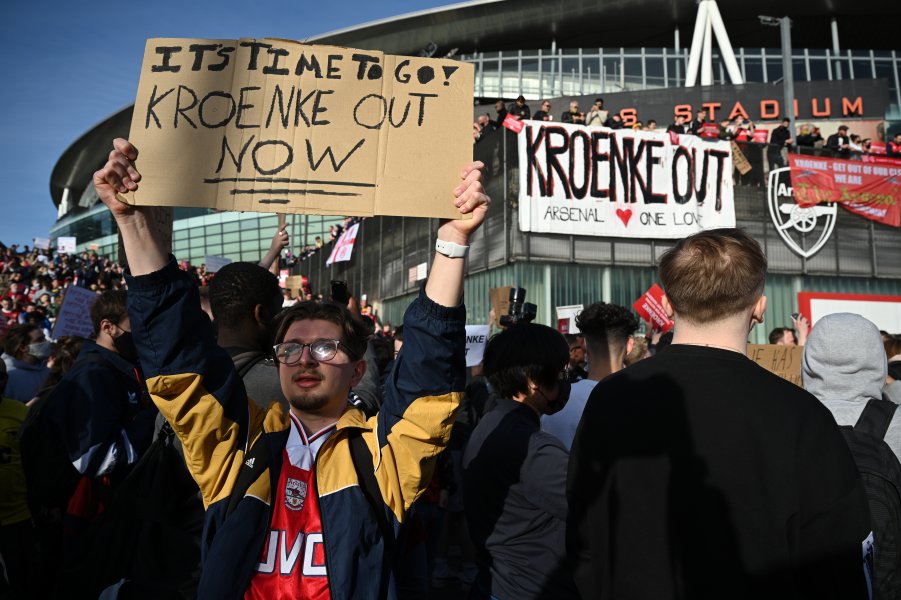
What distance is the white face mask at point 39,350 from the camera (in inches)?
249

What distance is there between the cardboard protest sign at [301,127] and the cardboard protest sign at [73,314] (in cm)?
614

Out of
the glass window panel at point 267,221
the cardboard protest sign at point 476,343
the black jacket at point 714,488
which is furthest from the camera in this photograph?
→ the glass window panel at point 267,221

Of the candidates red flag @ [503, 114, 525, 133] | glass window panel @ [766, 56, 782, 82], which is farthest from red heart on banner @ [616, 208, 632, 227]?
glass window panel @ [766, 56, 782, 82]

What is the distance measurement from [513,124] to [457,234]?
46.7 feet

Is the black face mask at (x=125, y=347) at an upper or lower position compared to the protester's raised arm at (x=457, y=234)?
lower

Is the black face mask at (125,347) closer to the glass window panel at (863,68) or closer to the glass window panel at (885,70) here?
the glass window panel at (863,68)

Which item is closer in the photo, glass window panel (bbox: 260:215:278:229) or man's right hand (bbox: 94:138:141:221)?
man's right hand (bbox: 94:138:141:221)

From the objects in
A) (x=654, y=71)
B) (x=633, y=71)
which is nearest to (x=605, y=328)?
(x=654, y=71)

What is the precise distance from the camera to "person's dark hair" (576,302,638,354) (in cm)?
424

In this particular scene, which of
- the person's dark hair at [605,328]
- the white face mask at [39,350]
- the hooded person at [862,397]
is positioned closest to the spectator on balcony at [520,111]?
the white face mask at [39,350]

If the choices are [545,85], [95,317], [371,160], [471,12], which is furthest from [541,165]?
[471,12]

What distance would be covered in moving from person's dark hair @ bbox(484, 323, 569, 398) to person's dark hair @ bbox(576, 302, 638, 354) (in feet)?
4.07

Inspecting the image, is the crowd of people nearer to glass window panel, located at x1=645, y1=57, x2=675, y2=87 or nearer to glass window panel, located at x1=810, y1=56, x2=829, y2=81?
glass window panel, located at x1=645, y1=57, x2=675, y2=87

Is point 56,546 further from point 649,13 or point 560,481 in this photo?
point 649,13
